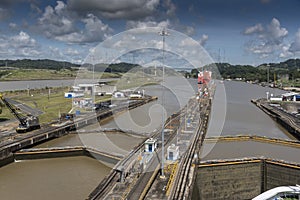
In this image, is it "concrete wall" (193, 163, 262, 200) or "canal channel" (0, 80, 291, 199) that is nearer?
"canal channel" (0, 80, 291, 199)

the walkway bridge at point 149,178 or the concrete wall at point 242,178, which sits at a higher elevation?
the walkway bridge at point 149,178

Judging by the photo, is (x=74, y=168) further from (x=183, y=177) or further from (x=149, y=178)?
(x=183, y=177)

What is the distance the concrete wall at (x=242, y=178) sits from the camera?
13883mm

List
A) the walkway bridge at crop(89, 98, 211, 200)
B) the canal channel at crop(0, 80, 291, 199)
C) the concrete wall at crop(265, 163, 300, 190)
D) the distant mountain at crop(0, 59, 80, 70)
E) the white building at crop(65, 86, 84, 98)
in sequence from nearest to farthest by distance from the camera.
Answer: the walkway bridge at crop(89, 98, 211, 200)
the canal channel at crop(0, 80, 291, 199)
the concrete wall at crop(265, 163, 300, 190)
the white building at crop(65, 86, 84, 98)
the distant mountain at crop(0, 59, 80, 70)

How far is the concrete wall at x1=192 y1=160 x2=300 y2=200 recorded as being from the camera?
13883mm

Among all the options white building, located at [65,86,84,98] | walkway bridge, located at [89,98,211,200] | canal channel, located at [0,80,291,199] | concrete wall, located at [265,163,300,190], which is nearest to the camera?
walkway bridge, located at [89,98,211,200]

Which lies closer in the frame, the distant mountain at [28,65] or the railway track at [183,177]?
the railway track at [183,177]

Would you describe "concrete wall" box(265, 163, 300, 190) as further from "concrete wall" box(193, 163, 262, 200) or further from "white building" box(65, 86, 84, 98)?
"white building" box(65, 86, 84, 98)

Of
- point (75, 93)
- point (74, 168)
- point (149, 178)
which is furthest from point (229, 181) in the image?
point (75, 93)

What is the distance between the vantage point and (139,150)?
47.5 ft

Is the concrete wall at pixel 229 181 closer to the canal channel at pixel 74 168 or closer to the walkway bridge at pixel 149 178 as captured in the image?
the walkway bridge at pixel 149 178

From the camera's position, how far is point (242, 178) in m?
14.6

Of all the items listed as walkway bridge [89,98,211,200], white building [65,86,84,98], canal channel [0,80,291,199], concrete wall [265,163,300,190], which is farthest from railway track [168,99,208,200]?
white building [65,86,84,98]

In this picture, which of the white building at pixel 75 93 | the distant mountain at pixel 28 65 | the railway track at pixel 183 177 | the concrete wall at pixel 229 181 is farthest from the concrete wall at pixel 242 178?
the distant mountain at pixel 28 65
